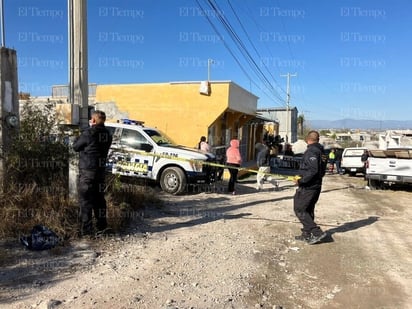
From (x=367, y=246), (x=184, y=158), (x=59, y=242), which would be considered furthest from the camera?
(x=184, y=158)

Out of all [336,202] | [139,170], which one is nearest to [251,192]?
[336,202]

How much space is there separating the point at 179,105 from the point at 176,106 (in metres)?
0.14

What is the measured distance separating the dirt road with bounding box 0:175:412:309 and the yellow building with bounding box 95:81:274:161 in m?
6.91

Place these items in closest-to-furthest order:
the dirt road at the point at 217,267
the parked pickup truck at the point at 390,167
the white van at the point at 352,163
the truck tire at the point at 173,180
Result: the dirt road at the point at 217,267
the truck tire at the point at 173,180
the parked pickup truck at the point at 390,167
the white van at the point at 352,163

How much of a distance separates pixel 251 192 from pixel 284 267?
6381 millimetres

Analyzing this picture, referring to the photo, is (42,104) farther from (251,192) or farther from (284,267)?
(251,192)

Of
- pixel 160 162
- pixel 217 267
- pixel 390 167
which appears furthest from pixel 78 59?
pixel 390 167

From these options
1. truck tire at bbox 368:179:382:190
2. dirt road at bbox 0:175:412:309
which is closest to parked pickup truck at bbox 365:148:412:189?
truck tire at bbox 368:179:382:190

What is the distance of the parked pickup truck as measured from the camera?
42.1 ft

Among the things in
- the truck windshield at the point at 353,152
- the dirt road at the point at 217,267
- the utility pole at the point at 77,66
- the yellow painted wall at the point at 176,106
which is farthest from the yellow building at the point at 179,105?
the utility pole at the point at 77,66

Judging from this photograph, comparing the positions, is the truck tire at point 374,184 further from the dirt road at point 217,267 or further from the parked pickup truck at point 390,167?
the dirt road at point 217,267

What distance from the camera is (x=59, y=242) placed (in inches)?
200

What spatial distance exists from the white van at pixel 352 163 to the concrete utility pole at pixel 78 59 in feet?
54.8

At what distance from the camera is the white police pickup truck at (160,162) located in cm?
993
